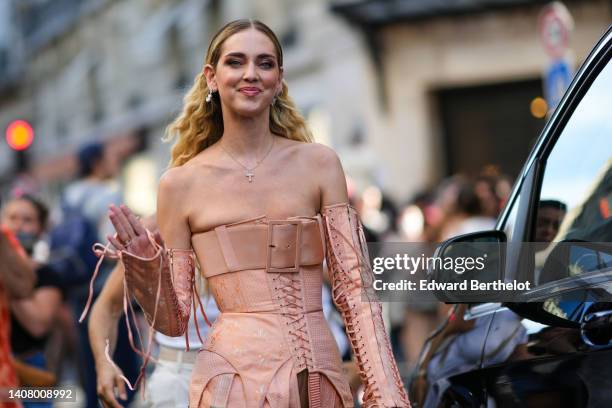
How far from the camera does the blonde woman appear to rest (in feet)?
12.1

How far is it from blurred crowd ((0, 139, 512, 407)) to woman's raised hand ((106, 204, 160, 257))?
87.4 inches

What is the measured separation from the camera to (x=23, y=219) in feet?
29.5

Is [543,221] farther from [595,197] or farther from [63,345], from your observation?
[63,345]

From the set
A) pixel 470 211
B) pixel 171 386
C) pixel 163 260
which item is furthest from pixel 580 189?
pixel 470 211

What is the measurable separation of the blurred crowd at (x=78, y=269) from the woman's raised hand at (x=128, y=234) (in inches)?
87.4

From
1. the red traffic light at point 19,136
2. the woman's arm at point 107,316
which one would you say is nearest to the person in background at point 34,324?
the woman's arm at point 107,316

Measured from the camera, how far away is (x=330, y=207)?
390 centimetres

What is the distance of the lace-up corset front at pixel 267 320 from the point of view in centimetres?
370

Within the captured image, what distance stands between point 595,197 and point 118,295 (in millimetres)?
1690

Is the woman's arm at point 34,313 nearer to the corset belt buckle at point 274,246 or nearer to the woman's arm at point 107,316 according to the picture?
the woman's arm at point 107,316

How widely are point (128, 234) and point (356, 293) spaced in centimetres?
67

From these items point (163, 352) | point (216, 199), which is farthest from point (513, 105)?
point (216, 199)

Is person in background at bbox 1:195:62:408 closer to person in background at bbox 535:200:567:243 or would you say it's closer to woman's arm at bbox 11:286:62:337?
woman's arm at bbox 11:286:62:337

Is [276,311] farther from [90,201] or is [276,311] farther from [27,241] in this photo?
[90,201]
